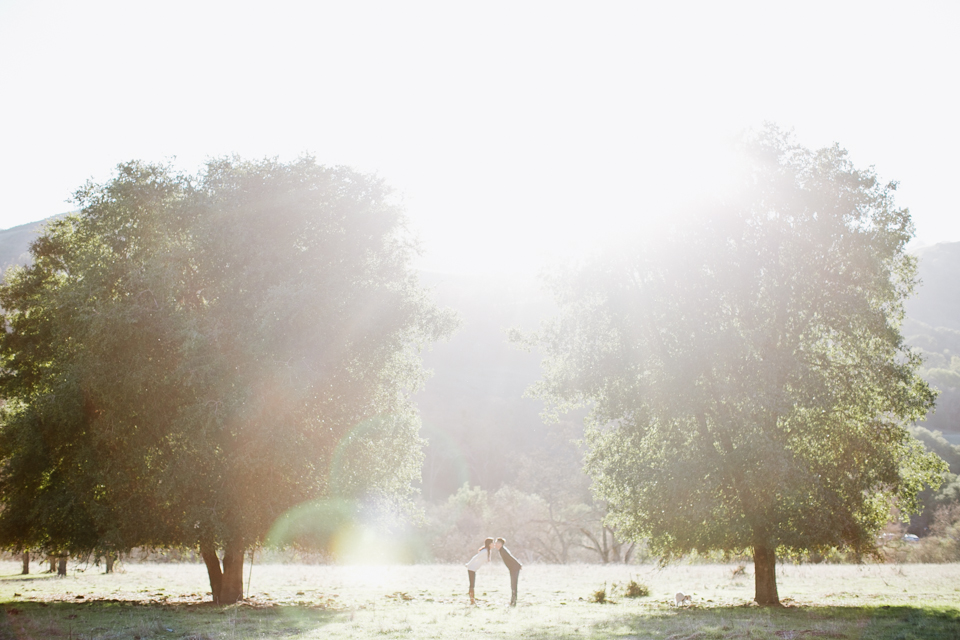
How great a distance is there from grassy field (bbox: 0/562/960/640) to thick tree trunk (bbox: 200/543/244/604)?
635 millimetres

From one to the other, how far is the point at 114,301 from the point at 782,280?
17998 millimetres

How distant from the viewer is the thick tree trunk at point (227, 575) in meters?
16.9

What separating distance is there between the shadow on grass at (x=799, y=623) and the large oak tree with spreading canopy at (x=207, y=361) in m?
9.24

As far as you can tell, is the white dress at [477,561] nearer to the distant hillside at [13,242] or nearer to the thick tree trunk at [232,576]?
the thick tree trunk at [232,576]

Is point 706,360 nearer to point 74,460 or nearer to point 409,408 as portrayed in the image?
point 409,408

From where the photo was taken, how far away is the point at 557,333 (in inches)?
741

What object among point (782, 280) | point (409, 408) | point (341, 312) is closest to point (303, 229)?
point (341, 312)

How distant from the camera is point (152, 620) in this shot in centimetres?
1176

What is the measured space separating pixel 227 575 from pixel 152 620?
556 cm

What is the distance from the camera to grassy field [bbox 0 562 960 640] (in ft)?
34.1

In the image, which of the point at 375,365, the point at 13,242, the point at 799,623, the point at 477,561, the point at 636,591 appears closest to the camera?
the point at 799,623

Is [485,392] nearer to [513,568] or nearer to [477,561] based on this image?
[477,561]

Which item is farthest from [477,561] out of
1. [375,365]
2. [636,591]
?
[375,365]

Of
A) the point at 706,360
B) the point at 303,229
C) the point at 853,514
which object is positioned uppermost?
the point at 303,229
